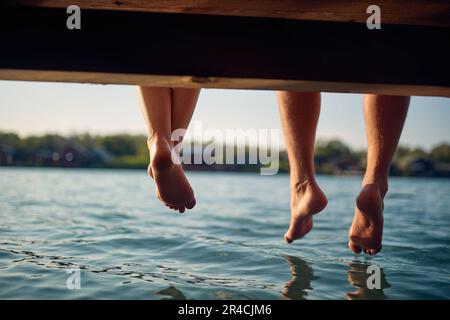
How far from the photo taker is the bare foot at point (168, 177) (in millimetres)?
2152

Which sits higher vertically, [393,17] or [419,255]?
[393,17]

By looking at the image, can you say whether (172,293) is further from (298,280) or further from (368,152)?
(368,152)

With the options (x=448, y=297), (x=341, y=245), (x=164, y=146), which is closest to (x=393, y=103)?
(x=448, y=297)

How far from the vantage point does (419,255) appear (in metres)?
3.29

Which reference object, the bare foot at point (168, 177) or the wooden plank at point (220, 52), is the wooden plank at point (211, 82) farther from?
the bare foot at point (168, 177)

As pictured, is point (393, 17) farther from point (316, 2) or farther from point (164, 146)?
point (164, 146)

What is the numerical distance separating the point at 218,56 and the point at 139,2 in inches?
10.7

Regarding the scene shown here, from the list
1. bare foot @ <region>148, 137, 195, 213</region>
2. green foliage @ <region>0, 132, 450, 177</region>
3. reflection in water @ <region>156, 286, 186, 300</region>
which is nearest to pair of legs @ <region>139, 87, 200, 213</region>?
bare foot @ <region>148, 137, 195, 213</region>

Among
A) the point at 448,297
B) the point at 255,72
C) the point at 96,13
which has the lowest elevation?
the point at 448,297

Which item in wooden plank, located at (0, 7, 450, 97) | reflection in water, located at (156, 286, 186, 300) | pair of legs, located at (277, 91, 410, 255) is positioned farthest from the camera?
pair of legs, located at (277, 91, 410, 255)

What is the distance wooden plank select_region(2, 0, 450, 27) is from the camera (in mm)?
1333

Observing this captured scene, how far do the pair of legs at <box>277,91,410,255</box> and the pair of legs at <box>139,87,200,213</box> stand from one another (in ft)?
1.65

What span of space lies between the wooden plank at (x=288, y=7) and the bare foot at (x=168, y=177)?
2.88 feet

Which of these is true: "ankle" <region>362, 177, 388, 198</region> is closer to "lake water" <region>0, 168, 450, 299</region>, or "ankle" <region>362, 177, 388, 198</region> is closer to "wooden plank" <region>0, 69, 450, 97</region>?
"lake water" <region>0, 168, 450, 299</region>
